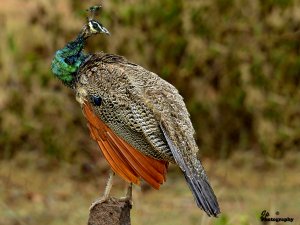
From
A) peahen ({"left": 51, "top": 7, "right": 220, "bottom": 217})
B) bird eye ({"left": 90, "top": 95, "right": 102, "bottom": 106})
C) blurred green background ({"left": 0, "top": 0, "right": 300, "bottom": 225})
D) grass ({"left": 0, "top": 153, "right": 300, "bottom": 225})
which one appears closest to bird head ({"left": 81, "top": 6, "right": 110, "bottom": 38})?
peahen ({"left": 51, "top": 7, "right": 220, "bottom": 217})

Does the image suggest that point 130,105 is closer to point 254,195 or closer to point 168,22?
point 254,195

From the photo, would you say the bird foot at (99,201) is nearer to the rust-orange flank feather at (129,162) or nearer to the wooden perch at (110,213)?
the wooden perch at (110,213)

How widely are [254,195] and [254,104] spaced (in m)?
1.12

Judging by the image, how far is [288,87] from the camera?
911 cm

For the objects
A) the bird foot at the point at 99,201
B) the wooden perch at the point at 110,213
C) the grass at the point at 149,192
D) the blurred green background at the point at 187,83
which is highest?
the blurred green background at the point at 187,83

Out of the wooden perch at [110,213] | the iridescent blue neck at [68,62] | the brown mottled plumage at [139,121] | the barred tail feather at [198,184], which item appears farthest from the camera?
the iridescent blue neck at [68,62]

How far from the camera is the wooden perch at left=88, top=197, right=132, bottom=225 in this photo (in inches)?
161

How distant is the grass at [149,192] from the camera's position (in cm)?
742

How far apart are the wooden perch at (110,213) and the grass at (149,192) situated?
9.43 feet

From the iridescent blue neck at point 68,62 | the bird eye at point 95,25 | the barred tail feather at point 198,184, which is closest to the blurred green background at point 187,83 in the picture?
the iridescent blue neck at point 68,62

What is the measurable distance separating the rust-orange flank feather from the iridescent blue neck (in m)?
0.34

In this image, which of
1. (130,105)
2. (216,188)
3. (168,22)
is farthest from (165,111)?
(168,22)

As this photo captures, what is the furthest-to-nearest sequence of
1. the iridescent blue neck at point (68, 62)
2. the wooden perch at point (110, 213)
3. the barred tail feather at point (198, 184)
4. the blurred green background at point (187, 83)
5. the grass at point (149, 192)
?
the blurred green background at point (187, 83) → the grass at point (149, 192) → the iridescent blue neck at point (68, 62) → the wooden perch at point (110, 213) → the barred tail feather at point (198, 184)

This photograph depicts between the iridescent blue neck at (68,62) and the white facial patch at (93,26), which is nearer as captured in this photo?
the white facial patch at (93,26)
